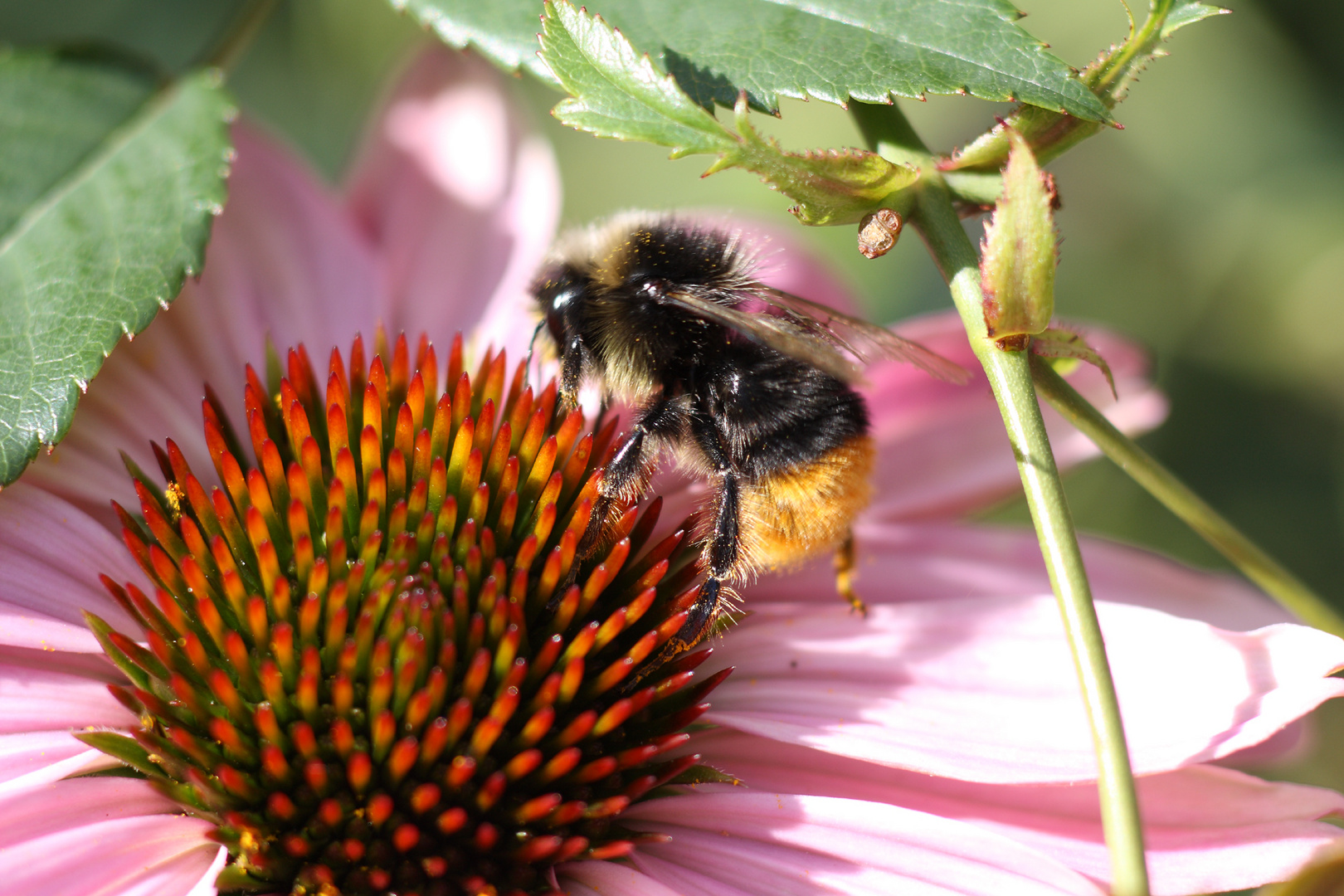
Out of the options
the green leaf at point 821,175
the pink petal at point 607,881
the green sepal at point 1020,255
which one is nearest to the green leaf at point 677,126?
the green leaf at point 821,175

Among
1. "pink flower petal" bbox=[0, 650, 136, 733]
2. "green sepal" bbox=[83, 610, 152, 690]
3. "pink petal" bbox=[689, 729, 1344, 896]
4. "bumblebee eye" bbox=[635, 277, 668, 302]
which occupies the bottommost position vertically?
"pink flower petal" bbox=[0, 650, 136, 733]

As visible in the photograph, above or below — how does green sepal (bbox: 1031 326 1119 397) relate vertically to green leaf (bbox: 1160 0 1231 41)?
below

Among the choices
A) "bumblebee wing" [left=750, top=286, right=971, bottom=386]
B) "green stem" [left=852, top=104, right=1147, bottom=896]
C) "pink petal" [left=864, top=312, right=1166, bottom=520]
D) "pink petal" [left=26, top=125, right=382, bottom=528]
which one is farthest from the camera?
"pink petal" [left=864, top=312, right=1166, bottom=520]

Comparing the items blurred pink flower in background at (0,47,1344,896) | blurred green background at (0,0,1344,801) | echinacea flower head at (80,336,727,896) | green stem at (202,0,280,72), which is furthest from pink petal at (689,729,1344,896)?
blurred green background at (0,0,1344,801)

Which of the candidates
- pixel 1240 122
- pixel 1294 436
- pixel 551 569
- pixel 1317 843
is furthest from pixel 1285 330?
pixel 551 569

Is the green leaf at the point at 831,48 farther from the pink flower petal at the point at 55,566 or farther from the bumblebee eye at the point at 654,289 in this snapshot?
the pink flower petal at the point at 55,566

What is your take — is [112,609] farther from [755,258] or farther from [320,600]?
[755,258]

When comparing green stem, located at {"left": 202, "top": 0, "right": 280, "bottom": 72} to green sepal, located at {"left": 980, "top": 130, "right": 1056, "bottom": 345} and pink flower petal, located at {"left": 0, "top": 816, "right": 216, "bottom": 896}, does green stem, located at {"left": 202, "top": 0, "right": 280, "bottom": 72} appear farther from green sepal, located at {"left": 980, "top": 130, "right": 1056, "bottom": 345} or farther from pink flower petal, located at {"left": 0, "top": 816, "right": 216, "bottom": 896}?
green sepal, located at {"left": 980, "top": 130, "right": 1056, "bottom": 345}

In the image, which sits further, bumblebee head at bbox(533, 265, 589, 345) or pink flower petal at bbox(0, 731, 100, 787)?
bumblebee head at bbox(533, 265, 589, 345)
